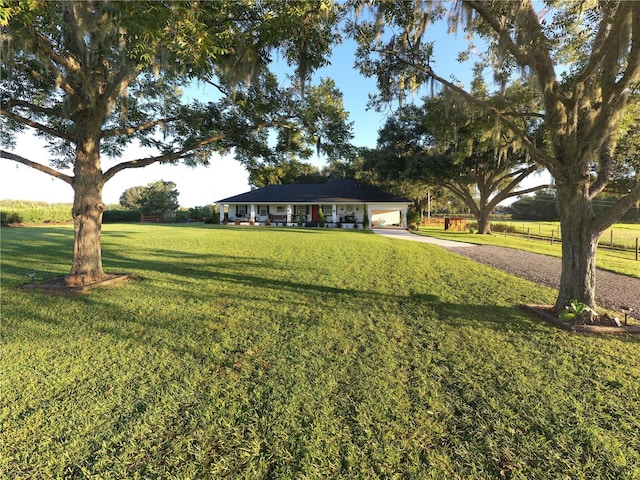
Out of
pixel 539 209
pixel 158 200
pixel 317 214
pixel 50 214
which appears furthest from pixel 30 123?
pixel 539 209

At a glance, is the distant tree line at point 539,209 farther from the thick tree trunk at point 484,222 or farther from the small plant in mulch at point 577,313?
the small plant in mulch at point 577,313

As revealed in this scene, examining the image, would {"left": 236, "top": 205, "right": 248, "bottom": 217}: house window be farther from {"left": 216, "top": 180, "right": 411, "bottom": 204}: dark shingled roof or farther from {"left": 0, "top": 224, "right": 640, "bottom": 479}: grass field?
{"left": 0, "top": 224, "right": 640, "bottom": 479}: grass field

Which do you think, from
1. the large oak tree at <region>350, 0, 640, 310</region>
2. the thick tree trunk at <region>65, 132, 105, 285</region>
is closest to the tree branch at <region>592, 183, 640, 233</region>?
the large oak tree at <region>350, 0, 640, 310</region>

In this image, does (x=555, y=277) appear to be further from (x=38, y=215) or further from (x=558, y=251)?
(x=38, y=215)

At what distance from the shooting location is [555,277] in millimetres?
7449

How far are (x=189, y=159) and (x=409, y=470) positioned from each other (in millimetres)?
8150

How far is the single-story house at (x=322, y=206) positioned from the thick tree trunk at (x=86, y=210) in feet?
71.6

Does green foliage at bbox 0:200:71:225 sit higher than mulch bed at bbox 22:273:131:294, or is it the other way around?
green foliage at bbox 0:200:71:225

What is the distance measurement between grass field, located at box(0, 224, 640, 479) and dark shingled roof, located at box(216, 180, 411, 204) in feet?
74.7

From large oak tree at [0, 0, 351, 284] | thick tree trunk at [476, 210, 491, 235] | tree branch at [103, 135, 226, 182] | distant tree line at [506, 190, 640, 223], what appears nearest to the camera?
large oak tree at [0, 0, 351, 284]

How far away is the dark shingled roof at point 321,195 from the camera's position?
91.9 feet

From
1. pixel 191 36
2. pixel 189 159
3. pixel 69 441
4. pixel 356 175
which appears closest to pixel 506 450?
pixel 69 441

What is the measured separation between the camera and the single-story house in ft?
91.2

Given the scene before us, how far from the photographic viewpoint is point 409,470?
201cm
